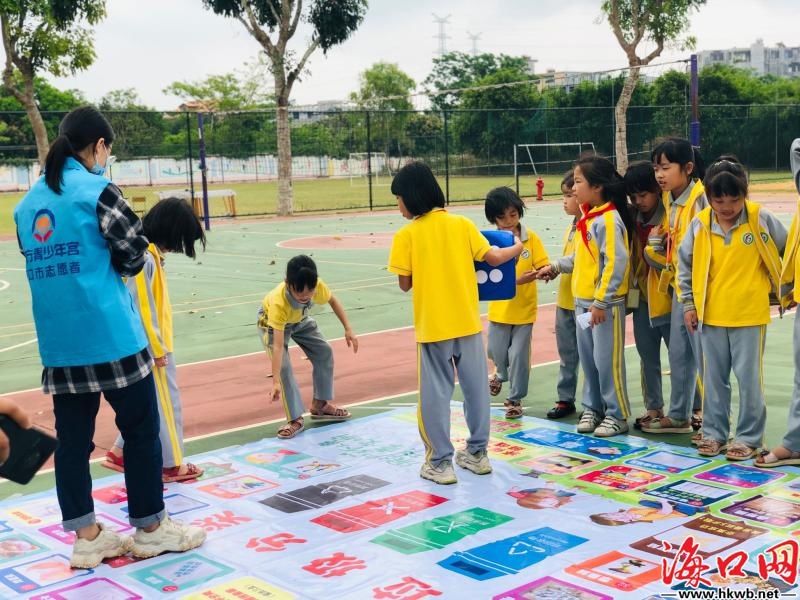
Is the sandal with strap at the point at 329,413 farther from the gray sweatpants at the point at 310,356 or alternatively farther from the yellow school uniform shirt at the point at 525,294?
the yellow school uniform shirt at the point at 525,294

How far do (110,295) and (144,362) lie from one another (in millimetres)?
314

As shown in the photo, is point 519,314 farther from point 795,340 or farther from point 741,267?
point 795,340

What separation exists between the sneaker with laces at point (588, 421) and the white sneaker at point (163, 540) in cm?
246

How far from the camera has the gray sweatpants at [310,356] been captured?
6.12 meters

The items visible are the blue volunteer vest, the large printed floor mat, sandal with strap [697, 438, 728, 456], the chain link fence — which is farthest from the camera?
the chain link fence

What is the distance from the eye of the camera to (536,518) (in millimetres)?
4508

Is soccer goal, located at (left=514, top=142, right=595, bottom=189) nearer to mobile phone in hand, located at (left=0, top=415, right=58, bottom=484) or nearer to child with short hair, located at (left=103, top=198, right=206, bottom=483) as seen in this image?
child with short hair, located at (left=103, top=198, right=206, bottom=483)

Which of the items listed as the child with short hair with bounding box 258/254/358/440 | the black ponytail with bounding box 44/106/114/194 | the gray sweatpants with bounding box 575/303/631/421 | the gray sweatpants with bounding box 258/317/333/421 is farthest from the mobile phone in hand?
the gray sweatpants with bounding box 575/303/631/421

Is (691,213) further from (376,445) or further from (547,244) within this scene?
(547,244)

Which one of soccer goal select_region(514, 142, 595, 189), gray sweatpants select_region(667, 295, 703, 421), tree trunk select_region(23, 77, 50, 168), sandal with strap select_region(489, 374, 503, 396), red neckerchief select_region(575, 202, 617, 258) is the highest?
tree trunk select_region(23, 77, 50, 168)

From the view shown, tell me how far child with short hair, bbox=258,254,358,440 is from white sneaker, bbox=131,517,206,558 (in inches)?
60.4

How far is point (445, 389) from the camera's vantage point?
17.0ft

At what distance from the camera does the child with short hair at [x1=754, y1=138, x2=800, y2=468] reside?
16.4 feet

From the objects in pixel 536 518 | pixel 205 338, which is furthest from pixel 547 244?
pixel 536 518
